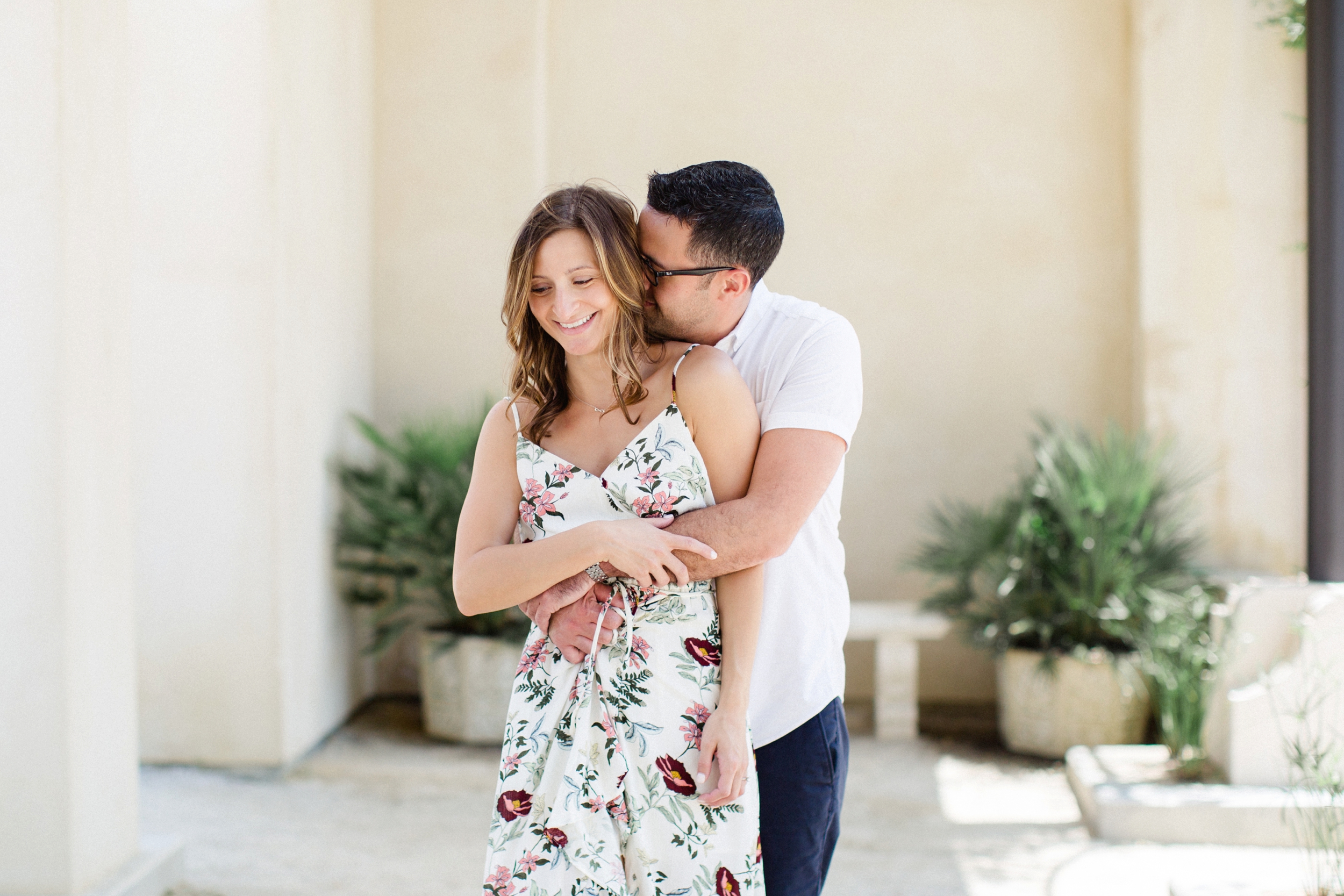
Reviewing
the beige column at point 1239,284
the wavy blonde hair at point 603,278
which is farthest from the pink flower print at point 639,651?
the beige column at point 1239,284

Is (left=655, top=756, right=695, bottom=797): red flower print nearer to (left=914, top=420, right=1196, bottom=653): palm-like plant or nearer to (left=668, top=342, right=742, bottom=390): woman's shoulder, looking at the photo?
(left=668, top=342, right=742, bottom=390): woman's shoulder

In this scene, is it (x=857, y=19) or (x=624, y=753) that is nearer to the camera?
(x=624, y=753)

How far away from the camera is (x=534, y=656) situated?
177 centimetres

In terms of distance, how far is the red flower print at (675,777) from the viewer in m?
1.64

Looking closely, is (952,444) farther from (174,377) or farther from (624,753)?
(624,753)

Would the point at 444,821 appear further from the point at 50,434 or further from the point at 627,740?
the point at 627,740

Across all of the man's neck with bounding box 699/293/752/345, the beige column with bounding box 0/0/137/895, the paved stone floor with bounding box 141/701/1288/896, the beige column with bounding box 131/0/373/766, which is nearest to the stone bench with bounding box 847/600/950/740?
the paved stone floor with bounding box 141/701/1288/896

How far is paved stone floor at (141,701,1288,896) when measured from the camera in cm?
359

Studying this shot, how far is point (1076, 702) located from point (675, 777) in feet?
12.0

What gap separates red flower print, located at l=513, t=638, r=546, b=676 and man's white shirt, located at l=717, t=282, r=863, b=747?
13.2 inches

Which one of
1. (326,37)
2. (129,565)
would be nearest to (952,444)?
(326,37)

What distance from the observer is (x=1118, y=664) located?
4.74 m

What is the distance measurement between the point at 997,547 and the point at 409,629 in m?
2.90

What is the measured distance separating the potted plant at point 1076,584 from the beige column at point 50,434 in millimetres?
3484
